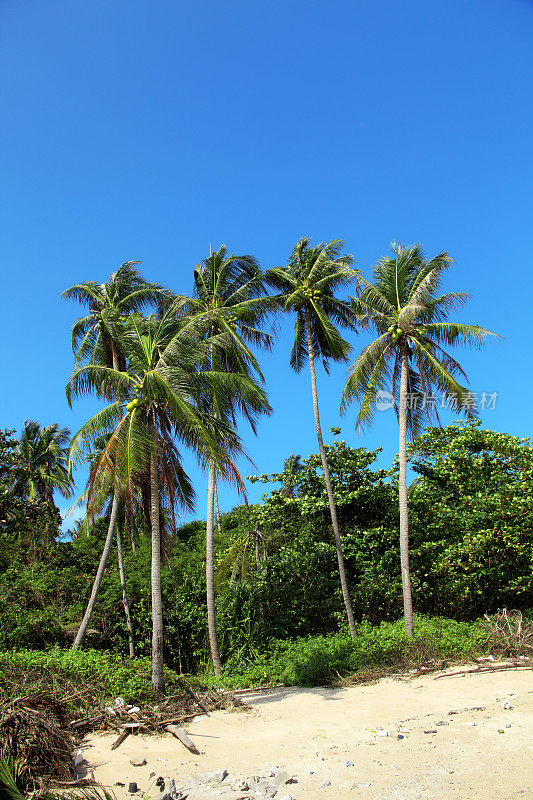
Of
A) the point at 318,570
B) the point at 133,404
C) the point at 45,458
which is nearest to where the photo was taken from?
the point at 133,404

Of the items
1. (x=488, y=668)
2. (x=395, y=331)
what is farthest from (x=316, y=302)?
(x=488, y=668)

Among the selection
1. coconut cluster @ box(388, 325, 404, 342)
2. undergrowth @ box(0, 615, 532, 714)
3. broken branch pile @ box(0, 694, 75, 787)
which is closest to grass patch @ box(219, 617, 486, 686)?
undergrowth @ box(0, 615, 532, 714)

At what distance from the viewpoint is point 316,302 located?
18078mm

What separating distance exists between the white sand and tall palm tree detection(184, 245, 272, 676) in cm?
481

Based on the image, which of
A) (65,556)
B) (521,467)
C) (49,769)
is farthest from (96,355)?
(521,467)

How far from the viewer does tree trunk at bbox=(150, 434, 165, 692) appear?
11.3 meters

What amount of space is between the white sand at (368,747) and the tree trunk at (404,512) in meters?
3.20

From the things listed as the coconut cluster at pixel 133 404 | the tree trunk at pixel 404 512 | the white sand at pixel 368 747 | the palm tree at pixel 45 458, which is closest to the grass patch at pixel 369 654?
the tree trunk at pixel 404 512

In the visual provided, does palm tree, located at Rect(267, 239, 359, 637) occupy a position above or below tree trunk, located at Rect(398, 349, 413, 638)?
above

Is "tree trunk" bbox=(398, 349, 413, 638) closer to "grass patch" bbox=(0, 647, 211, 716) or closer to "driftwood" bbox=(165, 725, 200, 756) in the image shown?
"grass patch" bbox=(0, 647, 211, 716)

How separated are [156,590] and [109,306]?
10417 millimetres

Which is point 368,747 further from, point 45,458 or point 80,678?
point 45,458

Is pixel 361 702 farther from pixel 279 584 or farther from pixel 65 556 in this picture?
pixel 65 556

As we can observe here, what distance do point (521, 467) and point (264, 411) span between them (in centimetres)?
896
